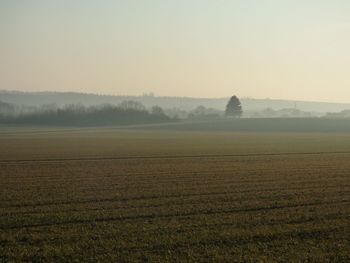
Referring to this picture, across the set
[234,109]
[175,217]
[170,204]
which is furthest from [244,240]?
[234,109]

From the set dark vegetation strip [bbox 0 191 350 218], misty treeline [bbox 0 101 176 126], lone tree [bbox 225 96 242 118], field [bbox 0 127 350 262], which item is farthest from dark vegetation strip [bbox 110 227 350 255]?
lone tree [bbox 225 96 242 118]

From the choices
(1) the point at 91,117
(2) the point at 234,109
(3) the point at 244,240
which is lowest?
(3) the point at 244,240

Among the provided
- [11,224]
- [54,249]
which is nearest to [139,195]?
[11,224]

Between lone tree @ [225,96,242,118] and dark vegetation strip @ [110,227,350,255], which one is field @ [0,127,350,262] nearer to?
dark vegetation strip @ [110,227,350,255]

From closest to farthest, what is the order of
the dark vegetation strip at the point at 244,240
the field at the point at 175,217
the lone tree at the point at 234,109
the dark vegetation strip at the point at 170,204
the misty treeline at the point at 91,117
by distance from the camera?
the field at the point at 175,217 < the dark vegetation strip at the point at 244,240 < the dark vegetation strip at the point at 170,204 < the misty treeline at the point at 91,117 < the lone tree at the point at 234,109

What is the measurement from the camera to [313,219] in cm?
1529

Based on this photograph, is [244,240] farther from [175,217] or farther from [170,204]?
[170,204]

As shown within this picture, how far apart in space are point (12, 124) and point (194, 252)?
456 ft

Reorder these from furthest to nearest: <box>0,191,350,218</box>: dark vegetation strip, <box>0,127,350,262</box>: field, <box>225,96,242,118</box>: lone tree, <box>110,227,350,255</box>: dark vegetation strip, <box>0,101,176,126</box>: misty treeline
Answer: <box>225,96,242,118</box>: lone tree → <box>0,101,176,126</box>: misty treeline → <box>0,191,350,218</box>: dark vegetation strip → <box>110,227,350,255</box>: dark vegetation strip → <box>0,127,350,262</box>: field

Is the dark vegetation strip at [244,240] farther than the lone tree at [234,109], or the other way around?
the lone tree at [234,109]

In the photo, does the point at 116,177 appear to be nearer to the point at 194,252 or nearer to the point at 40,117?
the point at 194,252

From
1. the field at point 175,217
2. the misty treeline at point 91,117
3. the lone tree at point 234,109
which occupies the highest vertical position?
the lone tree at point 234,109

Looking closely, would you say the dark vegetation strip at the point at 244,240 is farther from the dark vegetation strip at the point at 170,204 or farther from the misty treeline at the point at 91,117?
the misty treeline at the point at 91,117

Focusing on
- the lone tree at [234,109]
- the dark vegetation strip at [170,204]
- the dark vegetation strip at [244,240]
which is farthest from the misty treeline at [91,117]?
the dark vegetation strip at [244,240]
